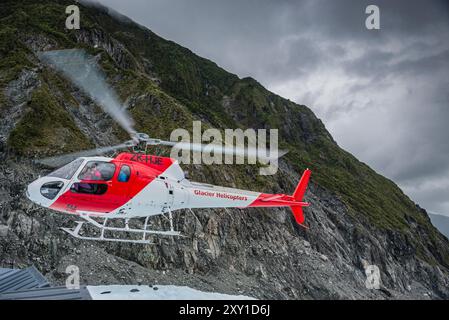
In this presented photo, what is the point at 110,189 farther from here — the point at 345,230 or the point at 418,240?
the point at 418,240

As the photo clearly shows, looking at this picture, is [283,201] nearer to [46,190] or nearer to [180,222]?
[46,190]

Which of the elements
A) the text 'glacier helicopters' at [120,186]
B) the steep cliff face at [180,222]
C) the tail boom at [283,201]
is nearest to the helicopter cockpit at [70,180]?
the text 'glacier helicopters' at [120,186]

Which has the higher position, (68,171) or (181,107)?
(181,107)

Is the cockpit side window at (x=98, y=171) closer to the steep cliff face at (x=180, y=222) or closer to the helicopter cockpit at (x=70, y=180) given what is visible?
the helicopter cockpit at (x=70, y=180)

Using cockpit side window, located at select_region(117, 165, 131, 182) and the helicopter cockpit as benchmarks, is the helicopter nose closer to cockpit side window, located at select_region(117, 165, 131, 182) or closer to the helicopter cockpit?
the helicopter cockpit

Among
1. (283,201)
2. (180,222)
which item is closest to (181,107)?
(180,222)

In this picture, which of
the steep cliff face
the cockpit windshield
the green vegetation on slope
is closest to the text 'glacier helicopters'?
the cockpit windshield

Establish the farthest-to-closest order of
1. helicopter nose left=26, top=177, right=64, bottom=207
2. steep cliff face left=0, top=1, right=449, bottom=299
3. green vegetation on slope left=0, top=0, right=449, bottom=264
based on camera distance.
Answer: green vegetation on slope left=0, top=0, right=449, bottom=264 → steep cliff face left=0, top=1, right=449, bottom=299 → helicopter nose left=26, top=177, right=64, bottom=207
